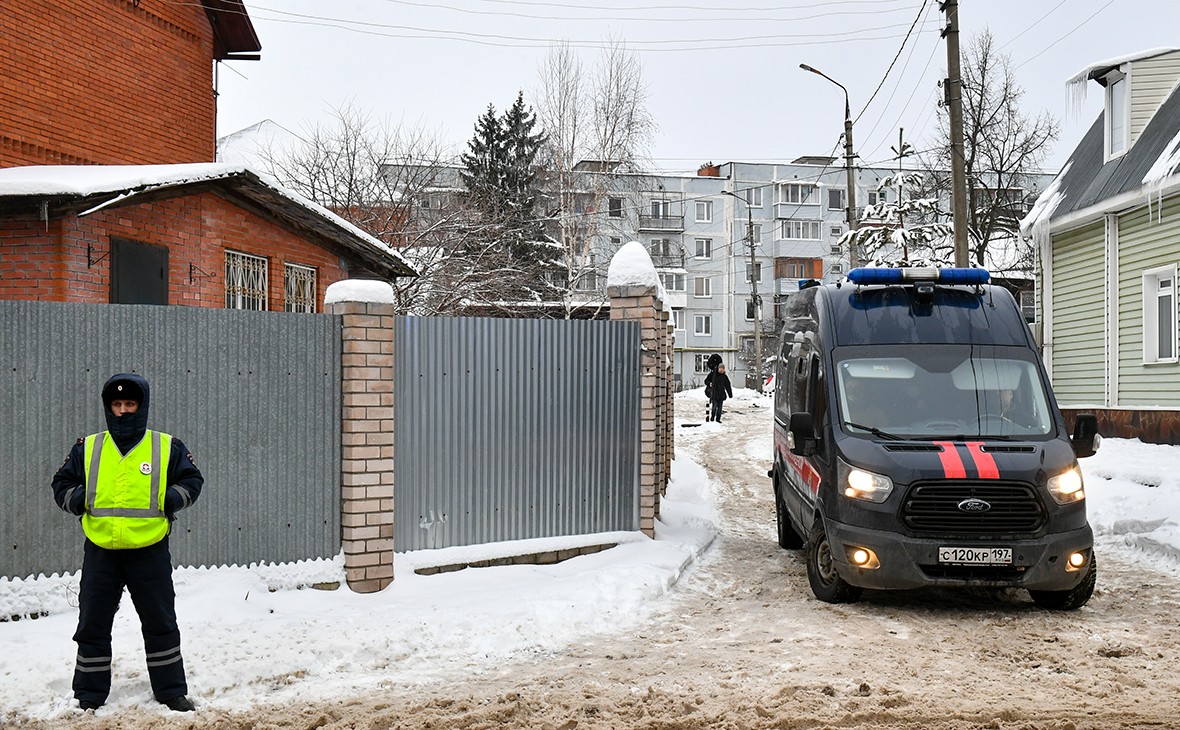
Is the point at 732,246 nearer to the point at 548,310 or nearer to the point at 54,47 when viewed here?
the point at 548,310

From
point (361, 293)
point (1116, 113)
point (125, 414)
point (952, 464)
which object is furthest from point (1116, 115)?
point (125, 414)

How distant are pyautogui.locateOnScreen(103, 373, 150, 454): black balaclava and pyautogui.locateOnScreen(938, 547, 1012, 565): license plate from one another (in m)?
5.12

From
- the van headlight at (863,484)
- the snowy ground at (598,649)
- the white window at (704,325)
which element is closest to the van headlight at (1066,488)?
the snowy ground at (598,649)

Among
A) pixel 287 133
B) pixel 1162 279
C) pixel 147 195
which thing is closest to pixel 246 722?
pixel 147 195

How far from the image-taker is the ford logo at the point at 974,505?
652 cm

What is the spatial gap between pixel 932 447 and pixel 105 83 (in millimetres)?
11981

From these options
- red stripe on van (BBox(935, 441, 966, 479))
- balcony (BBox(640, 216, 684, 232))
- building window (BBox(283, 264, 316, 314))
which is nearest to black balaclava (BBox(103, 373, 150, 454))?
red stripe on van (BBox(935, 441, 966, 479))

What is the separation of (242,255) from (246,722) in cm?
847

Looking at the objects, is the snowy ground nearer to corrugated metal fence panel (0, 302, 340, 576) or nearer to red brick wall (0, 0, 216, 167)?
corrugated metal fence panel (0, 302, 340, 576)

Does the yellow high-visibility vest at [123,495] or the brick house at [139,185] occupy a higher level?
the brick house at [139,185]

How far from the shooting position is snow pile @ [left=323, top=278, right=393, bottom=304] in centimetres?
674

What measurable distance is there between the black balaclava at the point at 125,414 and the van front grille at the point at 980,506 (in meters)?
4.90

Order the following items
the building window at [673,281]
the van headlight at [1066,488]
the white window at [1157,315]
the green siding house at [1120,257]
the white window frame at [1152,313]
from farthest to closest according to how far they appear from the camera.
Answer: the building window at [673,281]
the white window frame at [1152,313]
the white window at [1157,315]
the green siding house at [1120,257]
the van headlight at [1066,488]

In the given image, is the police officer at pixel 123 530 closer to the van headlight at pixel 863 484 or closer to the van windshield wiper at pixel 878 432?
the van headlight at pixel 863 484
